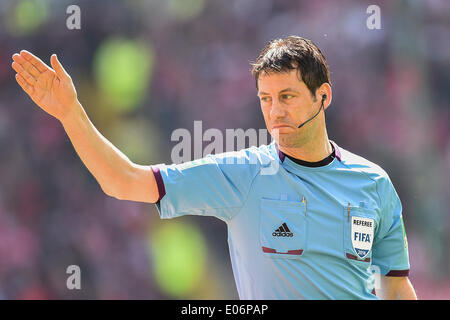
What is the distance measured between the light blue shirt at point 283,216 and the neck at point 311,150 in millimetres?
41

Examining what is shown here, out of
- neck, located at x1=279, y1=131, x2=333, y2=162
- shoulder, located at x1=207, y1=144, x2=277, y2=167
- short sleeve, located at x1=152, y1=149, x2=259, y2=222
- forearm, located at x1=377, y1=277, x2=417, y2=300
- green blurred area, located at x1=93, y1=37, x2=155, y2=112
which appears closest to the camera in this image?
short sleeve, located at x1=152, y1=149, x2=259, y2=222

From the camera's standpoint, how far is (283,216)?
205 cm

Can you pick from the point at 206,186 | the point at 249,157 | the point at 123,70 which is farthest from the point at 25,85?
the point at 123,70

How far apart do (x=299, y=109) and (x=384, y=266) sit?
2.21 ft

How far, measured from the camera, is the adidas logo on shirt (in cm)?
204

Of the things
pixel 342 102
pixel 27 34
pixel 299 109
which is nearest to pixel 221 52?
pixel 342 102

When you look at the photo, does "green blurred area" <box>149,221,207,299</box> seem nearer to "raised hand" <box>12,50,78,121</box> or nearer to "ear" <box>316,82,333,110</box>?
"ear" <box>316,82,333,110</box>

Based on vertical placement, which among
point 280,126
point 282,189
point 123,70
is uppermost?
point 123,70

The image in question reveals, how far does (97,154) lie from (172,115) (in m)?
4.25

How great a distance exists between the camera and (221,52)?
620cm

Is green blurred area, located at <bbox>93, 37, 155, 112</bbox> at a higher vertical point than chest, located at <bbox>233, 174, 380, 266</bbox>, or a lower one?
higher

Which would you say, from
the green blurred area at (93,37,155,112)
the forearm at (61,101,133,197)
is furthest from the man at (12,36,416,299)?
the green blurred area at (93,37,155,112)

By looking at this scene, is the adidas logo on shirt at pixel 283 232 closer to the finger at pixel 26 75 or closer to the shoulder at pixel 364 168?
the shoulder at pixel 364 168

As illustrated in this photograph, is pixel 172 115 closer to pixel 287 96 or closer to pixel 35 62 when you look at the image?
pixel 287 96
